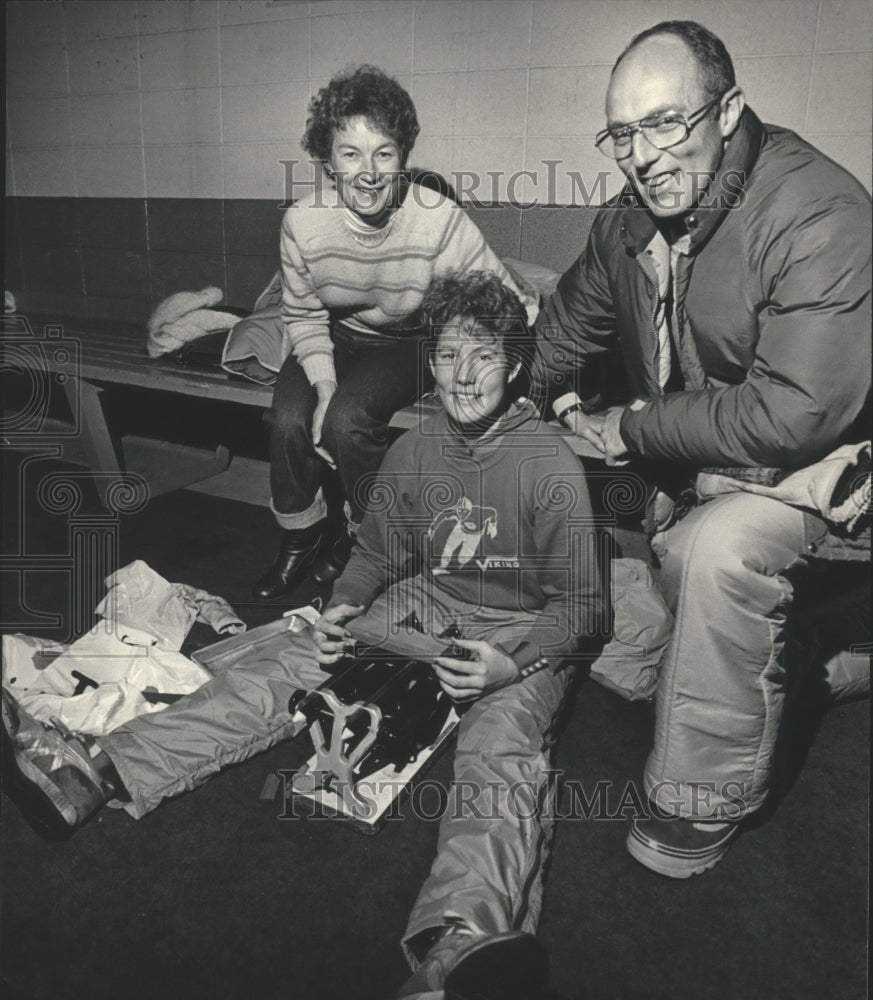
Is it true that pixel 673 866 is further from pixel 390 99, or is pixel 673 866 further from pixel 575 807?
pixel 390 99

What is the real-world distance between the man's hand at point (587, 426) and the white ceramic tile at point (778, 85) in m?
1.31

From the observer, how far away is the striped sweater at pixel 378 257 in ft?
7.25

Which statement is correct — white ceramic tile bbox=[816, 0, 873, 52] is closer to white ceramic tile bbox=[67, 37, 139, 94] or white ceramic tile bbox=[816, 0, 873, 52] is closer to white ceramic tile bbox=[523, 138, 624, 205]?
white ceramic tile bbox=[523, 138, 624, 205]

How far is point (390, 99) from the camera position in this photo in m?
2.05

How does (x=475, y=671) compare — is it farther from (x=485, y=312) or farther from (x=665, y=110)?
(x=665, y=110)

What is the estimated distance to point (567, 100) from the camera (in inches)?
105

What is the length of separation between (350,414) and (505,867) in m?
1.29

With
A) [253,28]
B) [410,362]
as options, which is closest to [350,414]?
[410,362]

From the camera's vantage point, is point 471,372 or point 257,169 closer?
point 471,372

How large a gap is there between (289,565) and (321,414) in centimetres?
50

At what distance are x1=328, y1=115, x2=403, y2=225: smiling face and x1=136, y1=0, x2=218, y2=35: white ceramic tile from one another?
5.93 ft

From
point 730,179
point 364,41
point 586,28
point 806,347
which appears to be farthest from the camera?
point 364,41

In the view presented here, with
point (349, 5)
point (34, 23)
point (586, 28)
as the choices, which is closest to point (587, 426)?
point (586, 28)

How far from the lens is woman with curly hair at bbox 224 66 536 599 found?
2070 millimetres
